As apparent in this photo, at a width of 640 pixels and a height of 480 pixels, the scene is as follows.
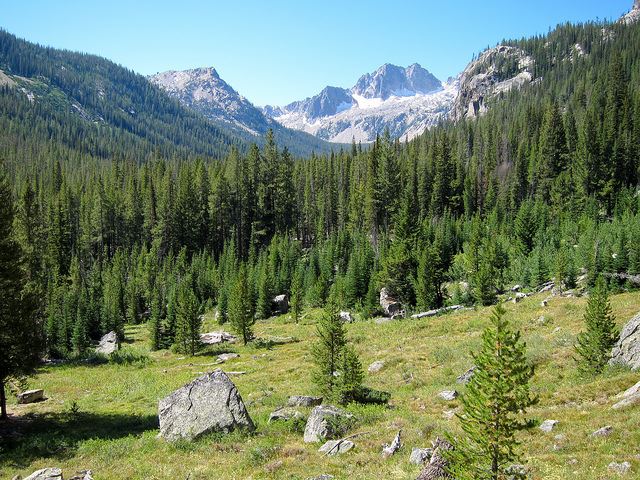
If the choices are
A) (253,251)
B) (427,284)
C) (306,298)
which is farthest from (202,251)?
(427,284)

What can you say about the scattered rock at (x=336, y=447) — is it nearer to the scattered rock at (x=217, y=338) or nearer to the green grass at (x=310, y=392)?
the green grass at (x=310, y=392)

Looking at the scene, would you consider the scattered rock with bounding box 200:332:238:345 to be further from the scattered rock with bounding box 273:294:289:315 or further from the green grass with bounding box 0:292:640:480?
the scattered rock with bounding box 273:294:289:315

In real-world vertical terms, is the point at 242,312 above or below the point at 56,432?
above

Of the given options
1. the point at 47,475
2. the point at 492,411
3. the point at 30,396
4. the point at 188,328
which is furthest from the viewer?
the point at 188,328

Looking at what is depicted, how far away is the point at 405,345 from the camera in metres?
36.8

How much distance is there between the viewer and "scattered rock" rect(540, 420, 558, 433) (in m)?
15.9

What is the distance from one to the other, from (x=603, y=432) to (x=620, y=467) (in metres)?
3.02

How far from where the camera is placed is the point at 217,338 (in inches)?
2142

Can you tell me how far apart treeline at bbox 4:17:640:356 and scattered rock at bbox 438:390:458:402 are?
80.4 ft

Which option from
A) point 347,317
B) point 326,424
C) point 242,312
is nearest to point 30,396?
point 242,312

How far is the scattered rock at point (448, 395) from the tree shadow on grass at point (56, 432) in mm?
16383

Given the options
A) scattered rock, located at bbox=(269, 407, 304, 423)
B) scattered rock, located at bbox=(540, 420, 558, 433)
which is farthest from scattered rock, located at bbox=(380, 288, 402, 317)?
scattered rock, located at bbox=(540, 420, 558, 433)

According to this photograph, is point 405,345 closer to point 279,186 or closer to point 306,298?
point 306,298

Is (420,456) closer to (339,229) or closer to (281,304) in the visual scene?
(281,304)
